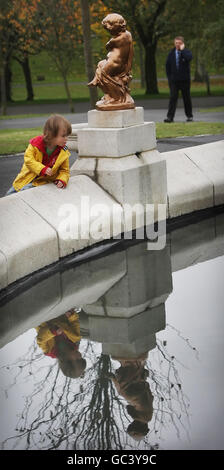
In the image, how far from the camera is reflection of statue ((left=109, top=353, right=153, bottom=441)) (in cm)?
427

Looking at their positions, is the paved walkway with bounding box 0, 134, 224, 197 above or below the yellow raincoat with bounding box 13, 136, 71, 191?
above

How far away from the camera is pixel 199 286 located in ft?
22.3

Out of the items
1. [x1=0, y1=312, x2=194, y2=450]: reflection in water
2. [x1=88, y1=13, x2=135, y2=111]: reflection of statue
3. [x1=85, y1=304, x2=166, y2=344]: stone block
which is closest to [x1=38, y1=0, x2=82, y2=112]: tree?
[x1=88, y1=13, x2=135, y2=111]: reflection of statue

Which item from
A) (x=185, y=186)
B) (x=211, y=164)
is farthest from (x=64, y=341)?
(x=211, y=164)

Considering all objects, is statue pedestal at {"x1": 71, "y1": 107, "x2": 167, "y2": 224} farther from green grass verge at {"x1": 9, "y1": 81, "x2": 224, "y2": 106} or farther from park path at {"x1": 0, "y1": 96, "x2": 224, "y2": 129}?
green grass verge at {"x1": 9, "y1": 81, "x2": 224, "y2": 106}

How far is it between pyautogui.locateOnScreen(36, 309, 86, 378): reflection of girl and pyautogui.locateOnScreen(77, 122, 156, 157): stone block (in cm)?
260

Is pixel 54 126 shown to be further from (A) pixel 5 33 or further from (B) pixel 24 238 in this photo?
(A) pixel 5 33

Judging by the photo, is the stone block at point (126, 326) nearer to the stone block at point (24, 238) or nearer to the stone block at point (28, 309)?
the stone block at point (28, 309)

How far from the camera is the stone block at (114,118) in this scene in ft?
27.7

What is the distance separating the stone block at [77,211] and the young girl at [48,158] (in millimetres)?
149

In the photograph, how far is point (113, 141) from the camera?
836 centimetres

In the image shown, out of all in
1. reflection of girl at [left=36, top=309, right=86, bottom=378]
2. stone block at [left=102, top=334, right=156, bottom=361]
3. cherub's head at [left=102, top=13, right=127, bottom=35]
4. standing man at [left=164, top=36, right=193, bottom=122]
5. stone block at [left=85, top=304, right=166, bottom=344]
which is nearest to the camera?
reflection of girl at [left=36, top=309, right=86, bottom=378]
